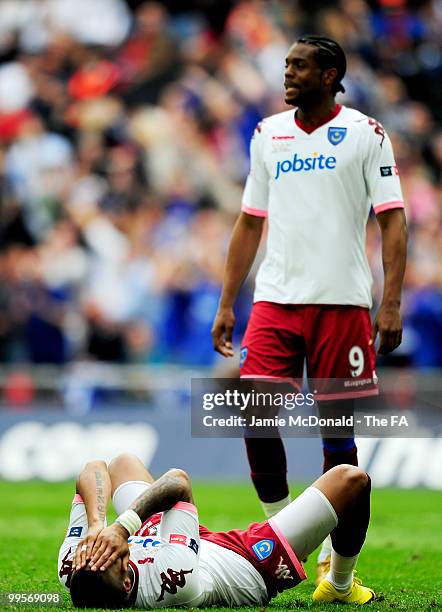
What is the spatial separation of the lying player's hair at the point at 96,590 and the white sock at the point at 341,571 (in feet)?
3.68

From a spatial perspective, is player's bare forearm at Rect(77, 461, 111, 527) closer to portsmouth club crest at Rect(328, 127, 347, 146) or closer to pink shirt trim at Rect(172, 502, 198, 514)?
pink shirt trim at Rect(172, 502, 198, 514)

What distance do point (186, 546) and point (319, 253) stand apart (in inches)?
81.4

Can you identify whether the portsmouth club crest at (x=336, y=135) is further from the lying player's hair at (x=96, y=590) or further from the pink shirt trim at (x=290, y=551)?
the lying player's hair at (x=96, y=590)

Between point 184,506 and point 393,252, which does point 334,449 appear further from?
point 184,506

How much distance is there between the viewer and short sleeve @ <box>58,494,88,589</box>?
223 inches

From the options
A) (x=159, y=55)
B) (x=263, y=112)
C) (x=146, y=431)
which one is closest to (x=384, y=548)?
(x=146, y=431)

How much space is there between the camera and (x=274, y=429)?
691 cm

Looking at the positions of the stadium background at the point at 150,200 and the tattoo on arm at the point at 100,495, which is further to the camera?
the stadium background at the point at 150,200

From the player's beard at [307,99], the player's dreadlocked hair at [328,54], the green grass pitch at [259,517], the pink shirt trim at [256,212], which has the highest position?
the player's dreadlocked hair at [328,54]

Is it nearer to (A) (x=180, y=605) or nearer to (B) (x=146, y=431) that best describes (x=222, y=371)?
(B) (x=146, y=431)

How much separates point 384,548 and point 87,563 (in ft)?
13.3

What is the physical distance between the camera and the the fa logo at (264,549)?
572 cm

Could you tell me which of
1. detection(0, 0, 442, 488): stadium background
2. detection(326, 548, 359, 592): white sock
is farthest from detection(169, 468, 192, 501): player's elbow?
detection(0, 0, 442, 488): stadium background

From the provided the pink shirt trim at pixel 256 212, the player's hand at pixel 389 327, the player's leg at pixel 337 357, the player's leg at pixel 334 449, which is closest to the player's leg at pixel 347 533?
the player's leg at pixel 334 449
